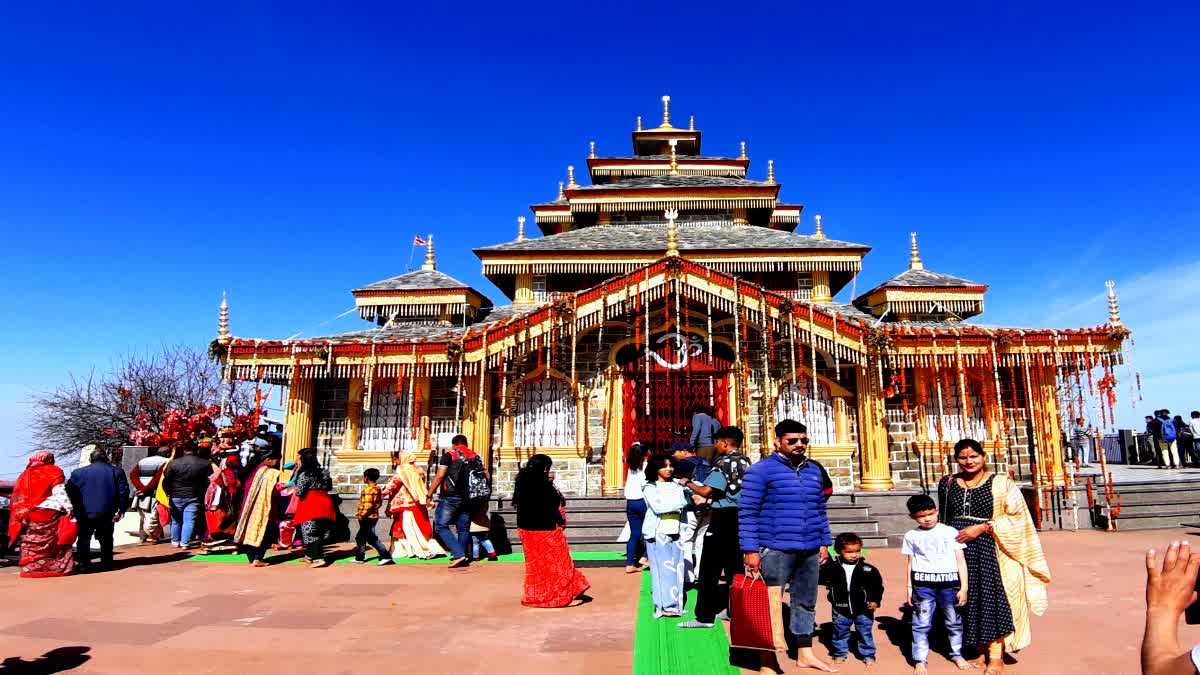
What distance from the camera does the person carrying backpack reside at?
873 cm

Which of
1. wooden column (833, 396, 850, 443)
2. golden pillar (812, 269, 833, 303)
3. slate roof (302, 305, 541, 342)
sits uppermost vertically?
golden pillar (812, 269, 833, 303)

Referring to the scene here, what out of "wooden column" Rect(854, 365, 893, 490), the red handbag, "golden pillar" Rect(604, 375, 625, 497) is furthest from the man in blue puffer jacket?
the red handbag

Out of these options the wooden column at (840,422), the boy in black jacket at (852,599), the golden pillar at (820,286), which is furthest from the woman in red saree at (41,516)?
the golden pillar at (820,286)

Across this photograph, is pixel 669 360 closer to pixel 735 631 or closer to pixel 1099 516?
pixel 1099 516

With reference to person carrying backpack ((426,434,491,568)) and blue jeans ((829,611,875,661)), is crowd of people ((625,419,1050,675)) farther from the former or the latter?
person carrying backpack ((426,434,491,568))

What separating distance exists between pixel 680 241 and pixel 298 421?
9482 mm

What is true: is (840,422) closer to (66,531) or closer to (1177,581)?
(1177,581)

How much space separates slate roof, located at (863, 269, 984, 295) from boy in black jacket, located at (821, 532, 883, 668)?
35.2 feet

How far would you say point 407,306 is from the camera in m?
14.9

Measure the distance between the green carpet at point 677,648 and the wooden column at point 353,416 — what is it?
8.59 meters

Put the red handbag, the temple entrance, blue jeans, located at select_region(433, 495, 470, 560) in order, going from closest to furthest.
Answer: the red handbag < blue jeans, located at select_region(433, 495, 470, 560) < the temple entrance

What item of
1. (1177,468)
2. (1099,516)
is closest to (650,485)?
(1099,516)

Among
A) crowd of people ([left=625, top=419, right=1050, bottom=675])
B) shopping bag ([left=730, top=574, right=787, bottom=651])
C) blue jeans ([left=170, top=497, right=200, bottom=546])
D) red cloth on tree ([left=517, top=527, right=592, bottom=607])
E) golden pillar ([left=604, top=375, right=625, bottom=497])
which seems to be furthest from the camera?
golden pillar ([left=604, top=375, right=625, bottom=497])

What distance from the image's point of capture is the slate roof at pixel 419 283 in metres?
14.9
